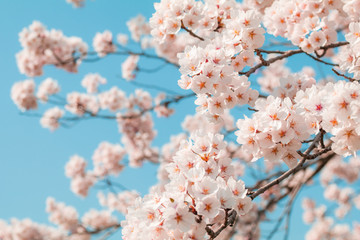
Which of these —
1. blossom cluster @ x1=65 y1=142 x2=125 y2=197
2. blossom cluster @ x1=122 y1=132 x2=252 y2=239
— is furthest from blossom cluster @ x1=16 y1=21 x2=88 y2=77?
blossom cluster @ x1=122 y1=132 x2=252 y2=239

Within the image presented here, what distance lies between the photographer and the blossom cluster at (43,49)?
6.62 meters

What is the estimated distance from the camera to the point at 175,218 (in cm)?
154

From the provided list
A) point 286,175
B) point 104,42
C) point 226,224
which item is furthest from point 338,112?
point 104,42

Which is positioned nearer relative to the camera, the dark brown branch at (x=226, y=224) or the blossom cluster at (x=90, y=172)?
the dark brown branch at (x=226, y=224)

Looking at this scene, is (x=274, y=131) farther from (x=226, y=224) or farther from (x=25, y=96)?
(x=25, y=96)

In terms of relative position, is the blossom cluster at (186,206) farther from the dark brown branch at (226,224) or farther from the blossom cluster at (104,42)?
the blossom cluster at (104,42)

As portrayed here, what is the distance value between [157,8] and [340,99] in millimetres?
1508

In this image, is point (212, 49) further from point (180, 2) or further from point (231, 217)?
point (231, 217)

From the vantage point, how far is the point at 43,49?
22.2ft

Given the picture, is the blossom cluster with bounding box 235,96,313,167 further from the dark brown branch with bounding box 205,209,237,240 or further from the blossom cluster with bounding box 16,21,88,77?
the blossom cluster with bounding box 16,21,88,77

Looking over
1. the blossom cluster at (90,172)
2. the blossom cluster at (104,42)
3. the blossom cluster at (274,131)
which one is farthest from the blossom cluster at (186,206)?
the blossom cluster at (90,172)

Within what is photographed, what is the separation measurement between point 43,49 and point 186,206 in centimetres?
612

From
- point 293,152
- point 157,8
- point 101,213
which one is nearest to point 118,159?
point 101,213

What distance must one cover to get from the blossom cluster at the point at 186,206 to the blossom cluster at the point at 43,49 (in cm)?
531
